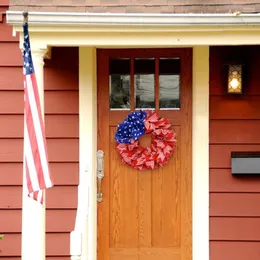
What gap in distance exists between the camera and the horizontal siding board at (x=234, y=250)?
5.06 meters

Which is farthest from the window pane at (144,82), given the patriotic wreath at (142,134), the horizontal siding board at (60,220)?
the horizontal siding board at (60,220)

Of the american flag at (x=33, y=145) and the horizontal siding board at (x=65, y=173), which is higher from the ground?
the american flag at (x=33, y=145)

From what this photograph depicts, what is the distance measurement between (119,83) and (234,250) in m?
1.92

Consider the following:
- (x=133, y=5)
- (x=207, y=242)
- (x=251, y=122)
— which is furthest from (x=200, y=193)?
(x=133, y=5)

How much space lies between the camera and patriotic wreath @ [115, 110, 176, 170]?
5133mm

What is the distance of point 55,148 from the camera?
5.06m

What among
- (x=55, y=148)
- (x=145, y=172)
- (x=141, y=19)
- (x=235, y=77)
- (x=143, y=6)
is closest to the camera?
(x=141, y=19)

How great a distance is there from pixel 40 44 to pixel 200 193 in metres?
2.03

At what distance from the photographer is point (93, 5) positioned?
4.21m

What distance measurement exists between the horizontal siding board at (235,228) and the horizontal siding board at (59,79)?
181 centimetres

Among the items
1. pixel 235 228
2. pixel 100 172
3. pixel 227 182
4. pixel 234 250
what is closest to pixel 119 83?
pixel 100 172

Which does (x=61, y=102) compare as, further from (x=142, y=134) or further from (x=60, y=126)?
(x=142, y=134)

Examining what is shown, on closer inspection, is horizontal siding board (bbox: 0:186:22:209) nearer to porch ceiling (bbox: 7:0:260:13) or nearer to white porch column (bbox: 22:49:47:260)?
white porch column (bbox: 22:49:47:260)

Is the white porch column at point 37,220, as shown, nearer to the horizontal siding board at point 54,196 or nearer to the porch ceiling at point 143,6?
the porch ceiling at point 143,6
